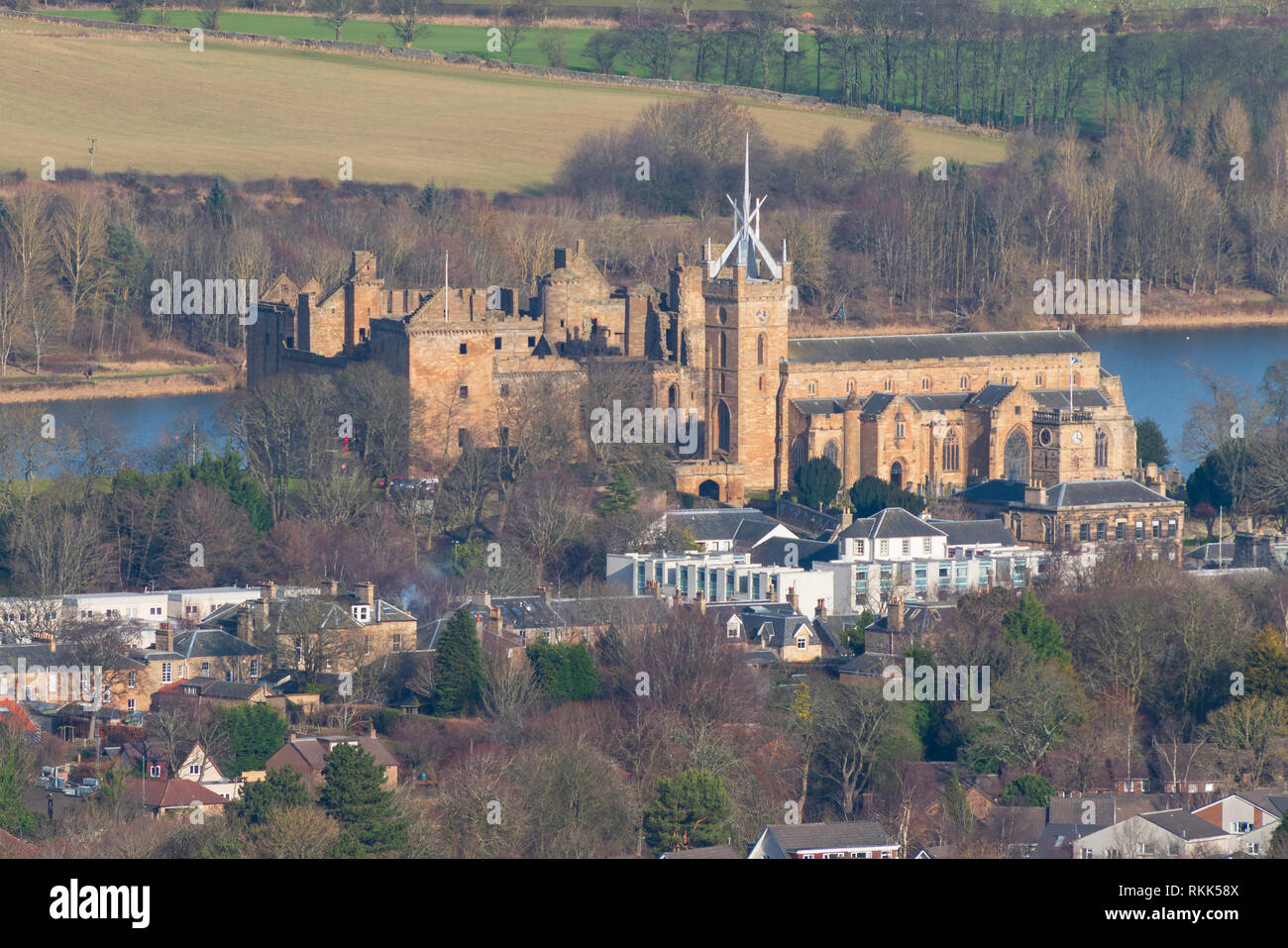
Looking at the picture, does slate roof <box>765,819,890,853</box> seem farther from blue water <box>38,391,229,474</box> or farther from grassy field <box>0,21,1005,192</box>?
grassy field <box>0,21,1005,192</box>

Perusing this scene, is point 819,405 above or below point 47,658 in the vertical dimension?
above

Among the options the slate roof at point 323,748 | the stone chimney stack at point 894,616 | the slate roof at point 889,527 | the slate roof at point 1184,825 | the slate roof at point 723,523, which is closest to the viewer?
the slate roof at point 1184,825

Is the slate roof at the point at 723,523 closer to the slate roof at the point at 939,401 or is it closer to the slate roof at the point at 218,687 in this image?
the slate roof at the point at 939,401

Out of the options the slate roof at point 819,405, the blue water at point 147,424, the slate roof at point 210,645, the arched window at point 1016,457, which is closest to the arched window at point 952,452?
the arched window at point 1016,457

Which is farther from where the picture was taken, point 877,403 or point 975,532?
point 877,403

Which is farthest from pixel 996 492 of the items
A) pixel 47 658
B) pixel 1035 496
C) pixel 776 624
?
pixel 47 658

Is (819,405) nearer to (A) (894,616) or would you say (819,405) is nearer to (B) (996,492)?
(B) (996,492)

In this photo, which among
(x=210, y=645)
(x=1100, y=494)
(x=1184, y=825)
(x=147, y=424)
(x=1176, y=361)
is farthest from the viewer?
(x=1176, y=361)
